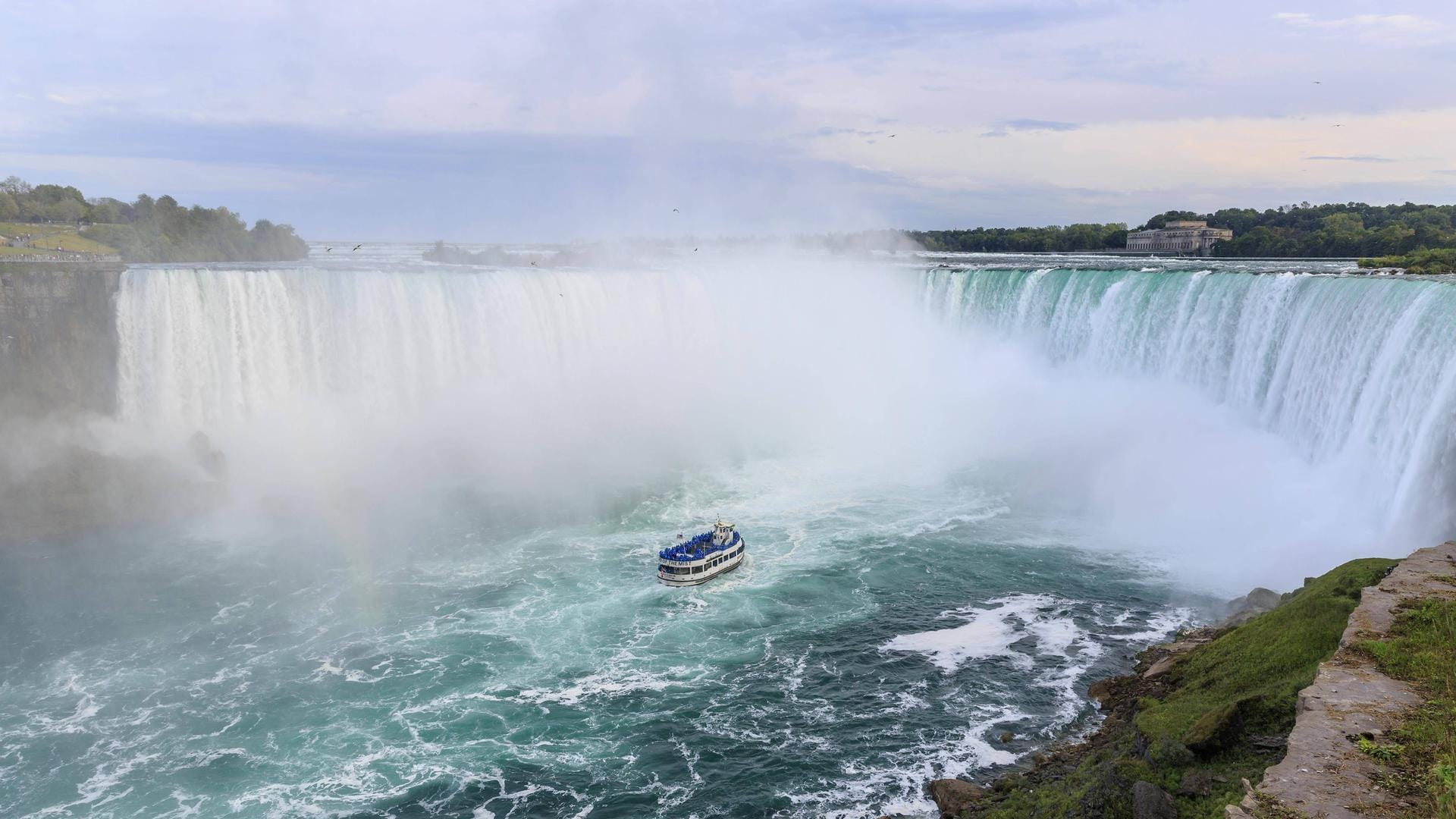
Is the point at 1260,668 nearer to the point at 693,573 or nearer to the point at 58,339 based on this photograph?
the point at 693,573

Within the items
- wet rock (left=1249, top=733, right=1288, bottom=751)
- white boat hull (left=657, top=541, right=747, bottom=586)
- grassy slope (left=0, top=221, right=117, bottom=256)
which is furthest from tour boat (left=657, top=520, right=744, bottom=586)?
grassy slope (left=0, top=221, right=117, bottom=256)

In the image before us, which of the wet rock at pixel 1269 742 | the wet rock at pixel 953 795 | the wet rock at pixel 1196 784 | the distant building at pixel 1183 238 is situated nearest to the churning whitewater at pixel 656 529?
the wet rock at pixel 953 795

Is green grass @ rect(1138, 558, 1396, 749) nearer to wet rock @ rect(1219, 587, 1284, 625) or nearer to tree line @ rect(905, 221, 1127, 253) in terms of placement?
wet rock @ rect(1219, 587, 1284, 625)

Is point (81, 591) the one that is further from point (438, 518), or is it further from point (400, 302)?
point (400, 302)

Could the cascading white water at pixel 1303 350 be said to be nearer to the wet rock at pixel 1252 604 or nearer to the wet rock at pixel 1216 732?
the wet rock at pixel 1252 604

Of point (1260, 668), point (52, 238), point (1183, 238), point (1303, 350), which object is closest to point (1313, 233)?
point (1183, 238)

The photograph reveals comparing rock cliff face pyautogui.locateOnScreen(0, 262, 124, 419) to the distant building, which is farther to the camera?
the distant building
